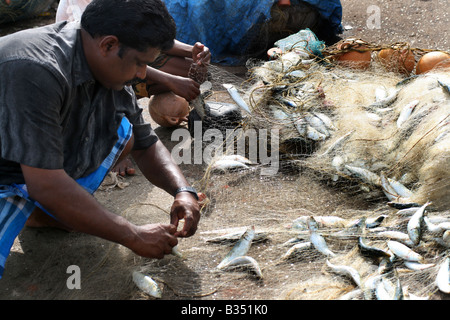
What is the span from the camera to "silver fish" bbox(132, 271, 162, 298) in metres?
2.51

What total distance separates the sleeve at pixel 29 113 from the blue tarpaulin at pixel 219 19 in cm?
385

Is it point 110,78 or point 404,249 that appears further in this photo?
point 404,249

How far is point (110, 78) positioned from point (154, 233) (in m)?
0.84

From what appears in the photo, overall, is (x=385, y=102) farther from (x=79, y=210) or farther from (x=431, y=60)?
(x=79, y=210)

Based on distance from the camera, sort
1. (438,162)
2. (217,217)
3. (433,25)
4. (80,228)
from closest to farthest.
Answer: (80,228), (438,162), (217,217), (433,25)

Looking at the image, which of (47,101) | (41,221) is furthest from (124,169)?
(47,101)

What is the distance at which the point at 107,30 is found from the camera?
215 cm

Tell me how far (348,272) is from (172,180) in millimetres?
1165

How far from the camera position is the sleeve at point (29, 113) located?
204cm

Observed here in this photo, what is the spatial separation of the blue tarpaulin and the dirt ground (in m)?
2.43

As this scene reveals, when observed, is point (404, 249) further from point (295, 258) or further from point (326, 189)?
point (326, 189)

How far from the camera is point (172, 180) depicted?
2.79 metres

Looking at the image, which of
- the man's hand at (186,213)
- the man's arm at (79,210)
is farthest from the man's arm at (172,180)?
the man's arm at (79,210)

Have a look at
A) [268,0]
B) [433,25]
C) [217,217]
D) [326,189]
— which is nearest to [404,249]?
[326,189]
